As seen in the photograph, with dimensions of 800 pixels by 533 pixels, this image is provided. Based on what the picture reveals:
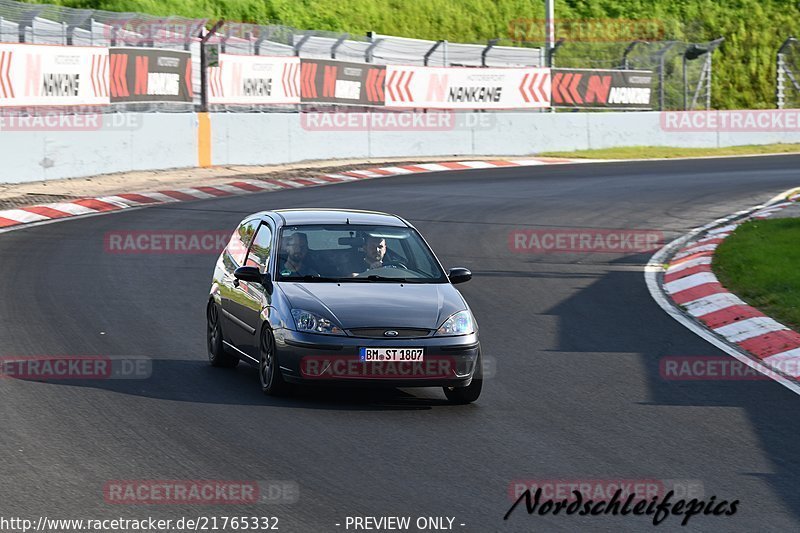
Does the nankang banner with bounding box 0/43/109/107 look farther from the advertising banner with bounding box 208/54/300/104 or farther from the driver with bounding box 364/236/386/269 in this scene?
the driver with bounding box 364/236/386/269

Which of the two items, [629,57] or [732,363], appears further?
[629,57]

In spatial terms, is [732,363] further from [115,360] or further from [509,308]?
[115,360]

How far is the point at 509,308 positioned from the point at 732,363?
3489 millimetres

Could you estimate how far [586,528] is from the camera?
22.5ft

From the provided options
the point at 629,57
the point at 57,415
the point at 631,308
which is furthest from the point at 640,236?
the point at 629,57

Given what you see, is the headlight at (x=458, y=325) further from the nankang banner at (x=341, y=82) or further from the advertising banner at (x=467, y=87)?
the advertising banner at (x=467, y=87)

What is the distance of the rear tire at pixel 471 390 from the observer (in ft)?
32.8

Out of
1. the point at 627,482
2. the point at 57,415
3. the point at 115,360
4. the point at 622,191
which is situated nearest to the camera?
the point at 627,482

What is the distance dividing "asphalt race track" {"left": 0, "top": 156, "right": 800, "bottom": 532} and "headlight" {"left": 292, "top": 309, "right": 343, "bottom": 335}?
0.58 meters

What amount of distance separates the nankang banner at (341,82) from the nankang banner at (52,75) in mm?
7631

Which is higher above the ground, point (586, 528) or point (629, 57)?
point (629, 57)

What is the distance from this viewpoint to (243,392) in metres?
10.4

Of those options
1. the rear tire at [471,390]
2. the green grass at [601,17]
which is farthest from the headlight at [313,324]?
the green grass at [601,17]

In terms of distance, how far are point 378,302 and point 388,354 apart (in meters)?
0.55
